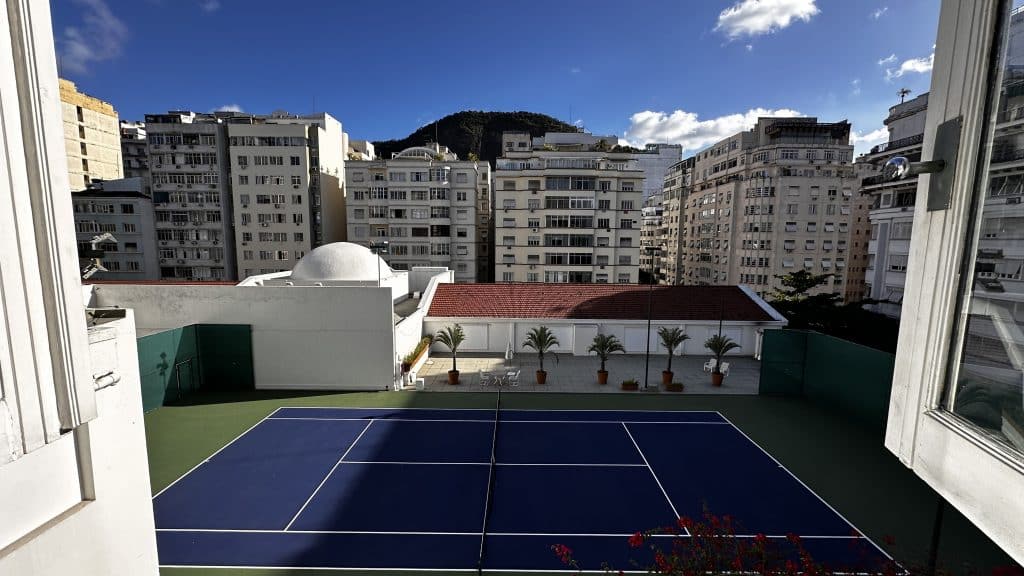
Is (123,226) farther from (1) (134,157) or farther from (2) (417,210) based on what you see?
(2) (417,210)

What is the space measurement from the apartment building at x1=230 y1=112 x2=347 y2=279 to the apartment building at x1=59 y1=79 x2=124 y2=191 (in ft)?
66.2

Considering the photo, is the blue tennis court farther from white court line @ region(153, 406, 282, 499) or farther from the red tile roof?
the red tile roof

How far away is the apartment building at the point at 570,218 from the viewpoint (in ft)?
151

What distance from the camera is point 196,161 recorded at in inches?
1965

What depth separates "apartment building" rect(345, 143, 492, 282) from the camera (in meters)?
49.3

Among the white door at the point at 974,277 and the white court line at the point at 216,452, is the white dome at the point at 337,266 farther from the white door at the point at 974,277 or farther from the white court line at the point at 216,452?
the white door at the point at 974,277

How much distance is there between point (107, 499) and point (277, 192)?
174ft

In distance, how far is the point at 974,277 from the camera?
2418 mm

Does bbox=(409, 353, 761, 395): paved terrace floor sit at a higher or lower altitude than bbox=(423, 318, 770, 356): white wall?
lower

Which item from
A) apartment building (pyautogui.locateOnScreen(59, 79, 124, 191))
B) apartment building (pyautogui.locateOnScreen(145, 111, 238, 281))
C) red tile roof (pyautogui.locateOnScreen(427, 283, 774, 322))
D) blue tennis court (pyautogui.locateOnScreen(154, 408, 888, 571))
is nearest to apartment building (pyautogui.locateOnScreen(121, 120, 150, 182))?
apartment building (pyautogui.locateOnScreen(59, 79, 124, 191))

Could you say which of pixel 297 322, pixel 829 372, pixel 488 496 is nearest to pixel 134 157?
pixel 297 322

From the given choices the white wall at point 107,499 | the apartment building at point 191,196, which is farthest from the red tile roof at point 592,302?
the apartment building at point 191,196

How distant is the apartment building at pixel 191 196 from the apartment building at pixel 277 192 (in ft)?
4.96

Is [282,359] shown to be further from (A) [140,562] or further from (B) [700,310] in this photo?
(B) [700,310]
